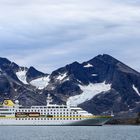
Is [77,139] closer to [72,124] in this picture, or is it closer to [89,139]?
[89,139]

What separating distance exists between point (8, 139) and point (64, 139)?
32.1 feet

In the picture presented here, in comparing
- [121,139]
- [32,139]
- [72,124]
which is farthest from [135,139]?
[72,124]

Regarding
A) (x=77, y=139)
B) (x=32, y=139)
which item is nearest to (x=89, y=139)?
(x=77, y=139)

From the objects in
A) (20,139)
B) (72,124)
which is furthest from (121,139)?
(72,124)

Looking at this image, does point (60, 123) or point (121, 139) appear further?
point (60, 123)

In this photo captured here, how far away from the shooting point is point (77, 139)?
329ft

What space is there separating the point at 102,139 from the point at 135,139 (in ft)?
19.6

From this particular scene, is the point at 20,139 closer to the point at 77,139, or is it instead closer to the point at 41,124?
the point at 77,139

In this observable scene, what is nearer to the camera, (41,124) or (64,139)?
(64,139)

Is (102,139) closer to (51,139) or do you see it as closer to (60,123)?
(51,139)

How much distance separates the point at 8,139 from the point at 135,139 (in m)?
22.3

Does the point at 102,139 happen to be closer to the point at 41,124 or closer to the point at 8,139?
the point at 8,139

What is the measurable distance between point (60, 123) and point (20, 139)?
9923 cm

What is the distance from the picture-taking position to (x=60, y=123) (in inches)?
7844
